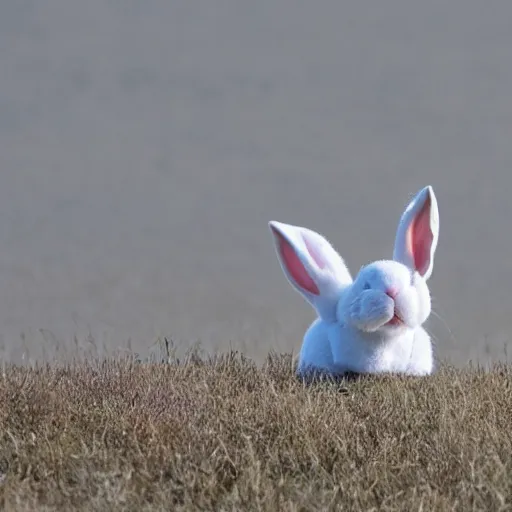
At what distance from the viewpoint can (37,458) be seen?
5.27m

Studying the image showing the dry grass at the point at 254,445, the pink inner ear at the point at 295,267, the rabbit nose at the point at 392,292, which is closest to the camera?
the dry grass at the point at 254,445

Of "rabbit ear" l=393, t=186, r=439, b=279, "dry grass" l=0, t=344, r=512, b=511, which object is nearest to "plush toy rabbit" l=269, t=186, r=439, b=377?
"rabbit ear" l=393, t=186, r=439, b=279

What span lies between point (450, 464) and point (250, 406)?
4.21 ft

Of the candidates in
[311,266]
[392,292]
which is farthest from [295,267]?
[392,292]

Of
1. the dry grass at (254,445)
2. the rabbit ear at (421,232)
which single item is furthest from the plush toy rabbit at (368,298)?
the dry grass at (254,445)

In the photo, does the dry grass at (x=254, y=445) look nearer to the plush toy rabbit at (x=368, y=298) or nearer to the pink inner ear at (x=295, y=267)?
the plush toy rabbit at (x=368, y=298)

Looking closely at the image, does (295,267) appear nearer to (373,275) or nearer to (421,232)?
(373,275)

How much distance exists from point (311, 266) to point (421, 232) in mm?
676

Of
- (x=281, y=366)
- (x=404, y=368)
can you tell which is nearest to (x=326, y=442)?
(x=404, y=368)

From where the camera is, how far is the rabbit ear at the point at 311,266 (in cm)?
690

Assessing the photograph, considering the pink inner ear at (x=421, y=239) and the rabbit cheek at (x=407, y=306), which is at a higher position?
the pink inner ear at (x=421, y=239)

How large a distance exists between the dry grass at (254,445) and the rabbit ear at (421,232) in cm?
69

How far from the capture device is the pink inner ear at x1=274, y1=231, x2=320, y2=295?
274 inches

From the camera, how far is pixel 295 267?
6.98 metres
